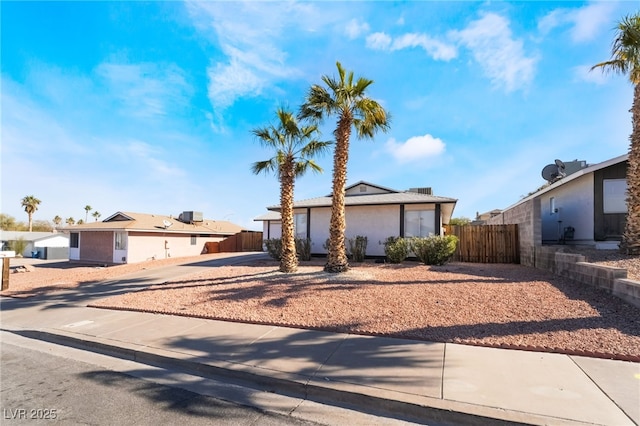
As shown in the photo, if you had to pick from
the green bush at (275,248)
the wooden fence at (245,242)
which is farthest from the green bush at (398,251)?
the wooden fence at (245,242)

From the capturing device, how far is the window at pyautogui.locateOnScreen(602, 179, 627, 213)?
505 inches

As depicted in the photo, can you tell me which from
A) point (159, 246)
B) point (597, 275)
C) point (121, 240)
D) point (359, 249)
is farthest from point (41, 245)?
Answer: point (597, 275)

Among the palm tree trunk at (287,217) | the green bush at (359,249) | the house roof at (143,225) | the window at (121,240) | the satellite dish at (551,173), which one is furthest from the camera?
the house roof at (143,225)

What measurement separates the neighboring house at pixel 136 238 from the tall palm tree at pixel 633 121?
1010 inches

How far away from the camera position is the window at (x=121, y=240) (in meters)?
23.5

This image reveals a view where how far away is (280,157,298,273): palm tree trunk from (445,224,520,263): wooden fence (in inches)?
345

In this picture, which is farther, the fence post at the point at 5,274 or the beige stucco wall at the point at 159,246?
the beige stucco wall at the point at 159,246

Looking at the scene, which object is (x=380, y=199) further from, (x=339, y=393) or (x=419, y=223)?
(x=339, y=393)

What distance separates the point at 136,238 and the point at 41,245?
90.0ft

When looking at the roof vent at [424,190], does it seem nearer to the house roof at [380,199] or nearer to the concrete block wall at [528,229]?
the house roof at [380,199]

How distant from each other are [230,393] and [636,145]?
41.8 feet

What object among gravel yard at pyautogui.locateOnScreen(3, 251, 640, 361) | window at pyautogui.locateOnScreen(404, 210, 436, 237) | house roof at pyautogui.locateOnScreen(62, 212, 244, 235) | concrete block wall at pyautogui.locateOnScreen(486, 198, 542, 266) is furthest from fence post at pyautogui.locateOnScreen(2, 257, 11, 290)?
concrete block wall at pyautogui.locateOnScreen(486, 198, 542, 266)

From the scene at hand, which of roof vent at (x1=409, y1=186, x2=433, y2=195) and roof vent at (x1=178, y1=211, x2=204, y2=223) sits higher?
roof vent at (x1=409, y1=186, x2=433, y2=195)

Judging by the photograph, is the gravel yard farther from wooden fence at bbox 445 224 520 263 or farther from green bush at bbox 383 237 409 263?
wooden fence at bbox 445 224 520 263
